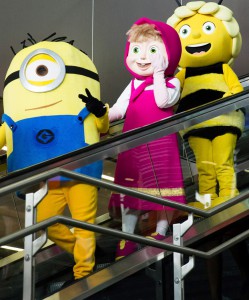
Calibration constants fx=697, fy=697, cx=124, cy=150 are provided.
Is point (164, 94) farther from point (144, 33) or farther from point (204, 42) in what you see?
point (204, 42)

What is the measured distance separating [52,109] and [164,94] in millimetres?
722

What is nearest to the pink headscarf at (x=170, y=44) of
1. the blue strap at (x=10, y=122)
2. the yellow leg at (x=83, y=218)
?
the blue strap at (x=10, y=122)

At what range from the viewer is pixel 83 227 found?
133 inches

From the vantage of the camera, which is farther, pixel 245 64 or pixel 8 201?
pixel 245 64

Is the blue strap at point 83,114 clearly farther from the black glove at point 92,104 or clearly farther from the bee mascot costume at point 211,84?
the bee mascot costume at point 211,84

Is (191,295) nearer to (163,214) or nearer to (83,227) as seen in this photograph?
(163,214)

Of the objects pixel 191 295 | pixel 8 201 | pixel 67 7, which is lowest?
pixel 191 295

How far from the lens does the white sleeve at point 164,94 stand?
4.38 metres

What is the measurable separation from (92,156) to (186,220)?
2.11 ft

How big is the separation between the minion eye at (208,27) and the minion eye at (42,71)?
1451mm

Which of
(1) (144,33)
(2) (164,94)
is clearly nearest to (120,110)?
(2) (164,94)

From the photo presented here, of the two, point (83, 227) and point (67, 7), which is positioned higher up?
point (67, 7)

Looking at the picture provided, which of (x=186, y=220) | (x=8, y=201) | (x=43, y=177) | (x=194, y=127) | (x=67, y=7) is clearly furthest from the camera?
(x=67, y=7)

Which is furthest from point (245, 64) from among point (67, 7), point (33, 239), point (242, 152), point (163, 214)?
point (33, 239)
